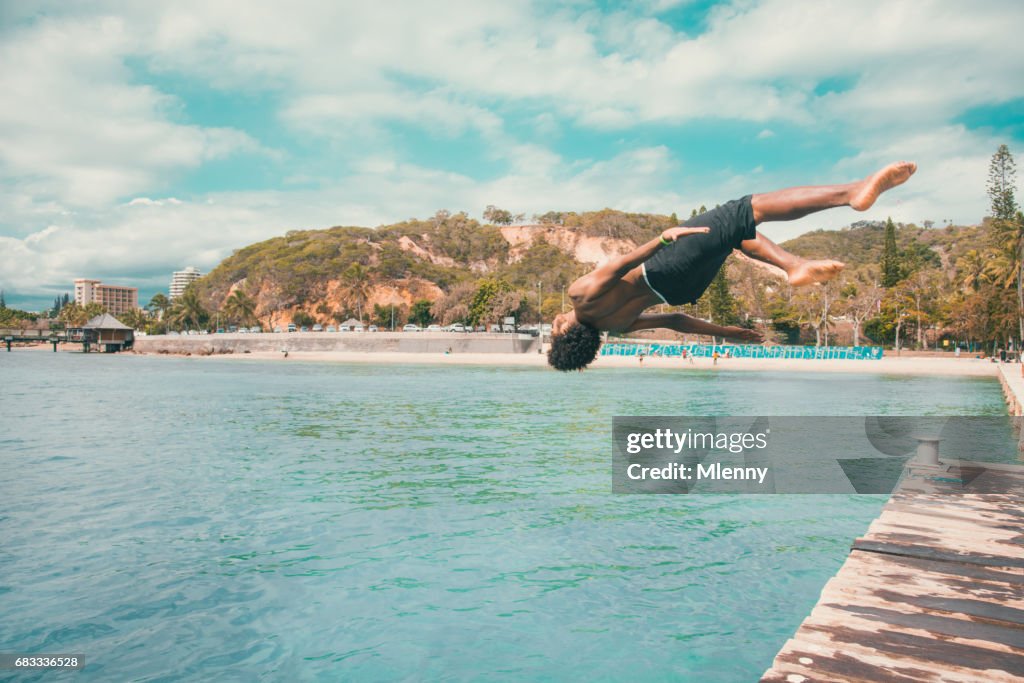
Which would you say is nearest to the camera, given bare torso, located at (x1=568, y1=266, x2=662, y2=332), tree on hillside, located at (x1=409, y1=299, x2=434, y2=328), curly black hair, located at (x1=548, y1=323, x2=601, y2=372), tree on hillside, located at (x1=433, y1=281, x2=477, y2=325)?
bare torso, located at (x1=568, y1=266, x2=662, y2=332)

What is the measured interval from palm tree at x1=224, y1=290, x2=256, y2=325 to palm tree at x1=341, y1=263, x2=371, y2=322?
15.1 metres

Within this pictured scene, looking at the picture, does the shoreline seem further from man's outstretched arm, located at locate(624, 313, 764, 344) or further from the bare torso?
the bare torso

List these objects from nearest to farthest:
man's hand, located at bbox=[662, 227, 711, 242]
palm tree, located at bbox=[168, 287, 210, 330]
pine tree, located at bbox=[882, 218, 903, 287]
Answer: man's hand, located at bbox=[662, 227, 711, 242]
pine tree, located at bbox=[882, 218, 903, 287]
palm tree, located at bbox=[168, 287, 210, 330]

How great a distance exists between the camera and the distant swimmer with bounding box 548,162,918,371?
309 centimetres

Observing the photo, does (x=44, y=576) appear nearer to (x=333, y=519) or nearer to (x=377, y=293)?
(x=333, y=519)

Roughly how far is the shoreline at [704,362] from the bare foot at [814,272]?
38.8 m

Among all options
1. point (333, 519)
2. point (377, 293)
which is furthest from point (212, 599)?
point (377, 293)

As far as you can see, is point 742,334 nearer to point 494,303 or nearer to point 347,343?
point 494,303

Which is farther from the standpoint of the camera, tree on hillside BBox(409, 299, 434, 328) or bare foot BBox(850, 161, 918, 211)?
tree on hillside BBox(409, 299, 434, 328)

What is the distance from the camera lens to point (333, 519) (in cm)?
1163

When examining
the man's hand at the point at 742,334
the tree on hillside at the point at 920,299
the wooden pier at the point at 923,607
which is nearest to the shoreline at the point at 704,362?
the tree on hillside at the point at 920,299

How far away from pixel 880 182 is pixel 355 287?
111 metres

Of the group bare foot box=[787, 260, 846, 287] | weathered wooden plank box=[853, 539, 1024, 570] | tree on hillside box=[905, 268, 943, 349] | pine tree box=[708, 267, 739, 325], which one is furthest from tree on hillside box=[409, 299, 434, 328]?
bare foot box=[787, 260, 846, 287]

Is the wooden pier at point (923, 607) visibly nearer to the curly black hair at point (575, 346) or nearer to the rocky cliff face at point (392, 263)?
the curly black hair at point (575, 346)
